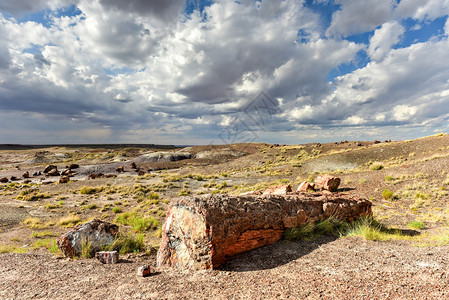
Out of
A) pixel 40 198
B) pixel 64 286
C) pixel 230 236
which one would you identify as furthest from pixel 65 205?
pixel 230 236

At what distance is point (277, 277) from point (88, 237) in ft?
21.7

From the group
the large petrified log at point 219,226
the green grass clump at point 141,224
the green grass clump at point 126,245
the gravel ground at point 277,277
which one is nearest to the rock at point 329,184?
the large petrified log at point 219,226

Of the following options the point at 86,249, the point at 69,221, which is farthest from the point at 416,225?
the point at 69,221

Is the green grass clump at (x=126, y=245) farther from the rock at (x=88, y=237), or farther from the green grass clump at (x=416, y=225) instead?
the green grass clump at (x=416, y=225)

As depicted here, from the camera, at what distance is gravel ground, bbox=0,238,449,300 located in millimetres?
3744

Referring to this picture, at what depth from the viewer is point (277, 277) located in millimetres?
4398

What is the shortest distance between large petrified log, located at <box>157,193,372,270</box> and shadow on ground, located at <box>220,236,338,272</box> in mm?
171

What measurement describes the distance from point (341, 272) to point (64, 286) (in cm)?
592

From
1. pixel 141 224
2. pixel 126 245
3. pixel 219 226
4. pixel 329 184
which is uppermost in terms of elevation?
pixel 219 226

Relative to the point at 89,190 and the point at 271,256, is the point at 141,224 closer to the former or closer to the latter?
the point at 271,256

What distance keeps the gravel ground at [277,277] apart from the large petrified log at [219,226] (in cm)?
29

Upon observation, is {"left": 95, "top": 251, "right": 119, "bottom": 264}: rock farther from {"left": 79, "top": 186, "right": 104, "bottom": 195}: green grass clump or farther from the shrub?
{"left": 79, "top": 186, "right": 104, "bottom": 195}: green grass clump

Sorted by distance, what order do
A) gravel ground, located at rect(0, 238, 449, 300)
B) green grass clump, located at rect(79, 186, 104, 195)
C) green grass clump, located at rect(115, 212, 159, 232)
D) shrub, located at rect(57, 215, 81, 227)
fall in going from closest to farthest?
gravel ground, located at rect(0, 238, 449, 300), green grass clump, located at rect(115, 212, 159, 232), shrub, located at rect(57, 215, 81, 227), green grass clump, located at rect(79, 186, 104, 195)

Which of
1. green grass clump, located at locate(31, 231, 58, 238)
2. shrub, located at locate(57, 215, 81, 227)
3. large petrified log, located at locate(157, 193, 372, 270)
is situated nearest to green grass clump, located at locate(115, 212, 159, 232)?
shrub, located at locate(57, 215, 81, 227)
